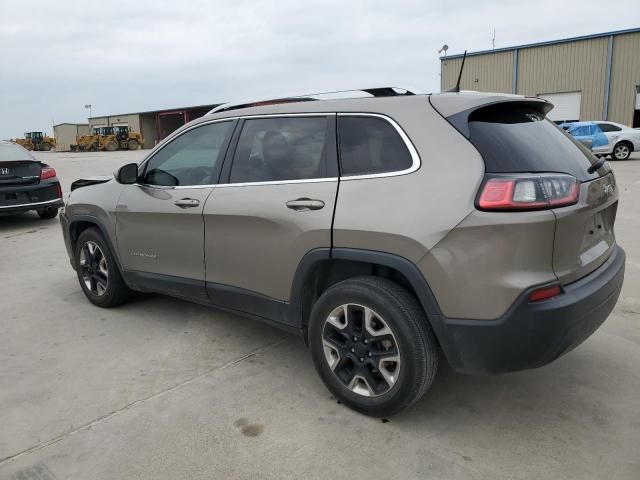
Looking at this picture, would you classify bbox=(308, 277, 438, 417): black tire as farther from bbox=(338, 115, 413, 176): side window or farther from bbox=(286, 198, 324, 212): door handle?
bbox=(338, 115, 413, 176): side window

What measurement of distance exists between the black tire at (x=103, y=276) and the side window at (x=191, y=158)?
0.83 metres

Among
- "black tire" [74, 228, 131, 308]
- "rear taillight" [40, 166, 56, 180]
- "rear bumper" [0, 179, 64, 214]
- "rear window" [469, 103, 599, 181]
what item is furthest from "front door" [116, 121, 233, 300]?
"rear taillight" [40, 166, 56, 180]

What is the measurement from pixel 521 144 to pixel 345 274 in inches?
44.6

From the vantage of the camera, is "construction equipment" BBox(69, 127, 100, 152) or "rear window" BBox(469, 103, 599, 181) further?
"construction equipment" BBox(69, 127, 100, 152)

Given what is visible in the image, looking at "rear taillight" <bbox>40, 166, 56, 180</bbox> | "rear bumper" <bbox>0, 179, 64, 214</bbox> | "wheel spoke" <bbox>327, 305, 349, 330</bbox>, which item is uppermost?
"rear taillight" <bbox>40, 166, 56, 180</bbox>

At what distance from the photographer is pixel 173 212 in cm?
371

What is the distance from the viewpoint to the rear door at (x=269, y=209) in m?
2.91

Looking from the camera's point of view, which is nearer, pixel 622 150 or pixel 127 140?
pixel 622 150

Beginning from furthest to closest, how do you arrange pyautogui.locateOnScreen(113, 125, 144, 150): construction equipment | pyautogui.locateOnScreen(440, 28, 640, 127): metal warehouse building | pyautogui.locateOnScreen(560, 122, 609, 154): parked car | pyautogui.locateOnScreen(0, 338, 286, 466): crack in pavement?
pyautogui.locateOnScreen(113, 125, 144, 150): construction equipment < pyautogui.locateOnScreen(440, 28, 640, 127): metal warehouse building < pyautogui.locateOnScreen(560, 122, 609, 154): parked car < pyautogui.locateOnScreen(0, 338, 286, 466): crack in pavement

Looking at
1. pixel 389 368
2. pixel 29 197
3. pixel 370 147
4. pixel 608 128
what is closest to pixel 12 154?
pixel 29 197

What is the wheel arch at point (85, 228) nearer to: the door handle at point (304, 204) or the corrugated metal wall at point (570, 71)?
the door handle at point (304, 204)

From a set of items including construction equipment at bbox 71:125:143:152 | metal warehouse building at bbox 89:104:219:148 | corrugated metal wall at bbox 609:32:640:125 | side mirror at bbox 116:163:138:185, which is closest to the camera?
side mirror at bbox 116:163:138:185

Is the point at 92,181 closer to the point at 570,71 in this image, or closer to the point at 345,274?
the point at 345,274

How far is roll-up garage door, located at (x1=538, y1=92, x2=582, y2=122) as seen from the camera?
28.6m
